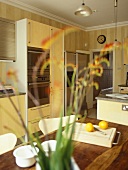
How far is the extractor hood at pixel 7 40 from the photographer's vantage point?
3285mm

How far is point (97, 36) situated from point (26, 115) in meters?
3.76

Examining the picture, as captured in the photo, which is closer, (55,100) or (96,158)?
(96,158)

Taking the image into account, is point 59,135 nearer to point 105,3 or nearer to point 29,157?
point 29,157

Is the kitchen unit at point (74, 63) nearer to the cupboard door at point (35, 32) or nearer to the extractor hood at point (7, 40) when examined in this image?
the cupboard door at point (35, 32)

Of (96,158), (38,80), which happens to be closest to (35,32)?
(38,80)

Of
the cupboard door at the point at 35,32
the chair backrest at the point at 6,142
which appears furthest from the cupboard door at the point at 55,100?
the chair backrest at the point at 6,142

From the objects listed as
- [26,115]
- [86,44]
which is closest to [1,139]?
[26,115]

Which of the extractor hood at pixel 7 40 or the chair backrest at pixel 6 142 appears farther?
the extractor hood at pixel 7 40

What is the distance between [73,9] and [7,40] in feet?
5.78

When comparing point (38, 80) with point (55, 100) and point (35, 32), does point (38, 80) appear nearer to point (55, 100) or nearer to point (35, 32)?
point (55, 100)

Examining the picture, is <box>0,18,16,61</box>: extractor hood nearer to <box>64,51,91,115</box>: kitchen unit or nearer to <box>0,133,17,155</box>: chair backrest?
<box>64,51,91,115</box>: kitchen unit

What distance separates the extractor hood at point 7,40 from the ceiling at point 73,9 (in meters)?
0.55

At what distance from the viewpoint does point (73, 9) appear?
423 cm

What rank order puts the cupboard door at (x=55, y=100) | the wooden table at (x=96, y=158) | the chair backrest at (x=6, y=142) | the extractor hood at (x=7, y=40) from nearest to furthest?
the wooden table at (x=96, y=158) → the chair backrest at (x=6, y=142) → the extractor hood at (x=7, y=40) → the cupboard door at (x=55, y=100)
